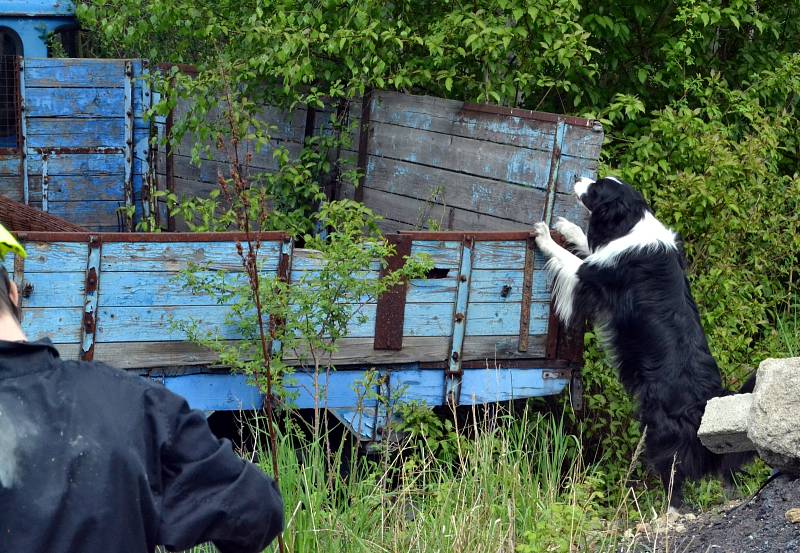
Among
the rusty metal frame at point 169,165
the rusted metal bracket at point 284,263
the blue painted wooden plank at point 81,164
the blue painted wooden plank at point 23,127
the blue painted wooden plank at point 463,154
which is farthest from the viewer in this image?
the blue painted wooden plank at point 81,164

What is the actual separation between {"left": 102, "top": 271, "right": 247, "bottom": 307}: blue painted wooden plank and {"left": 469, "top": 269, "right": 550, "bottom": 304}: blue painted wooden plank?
3.98 feet

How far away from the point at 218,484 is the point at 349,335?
3308mm

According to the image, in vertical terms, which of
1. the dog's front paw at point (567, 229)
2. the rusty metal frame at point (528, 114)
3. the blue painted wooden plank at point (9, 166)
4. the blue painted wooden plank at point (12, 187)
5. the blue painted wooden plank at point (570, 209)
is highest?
the rusty metal frame at point (528, 114)

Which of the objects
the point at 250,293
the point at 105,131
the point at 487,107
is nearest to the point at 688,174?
the point at 487,107

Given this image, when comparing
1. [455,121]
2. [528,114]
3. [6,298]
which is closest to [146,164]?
[455,121]

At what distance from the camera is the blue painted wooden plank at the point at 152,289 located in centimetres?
451

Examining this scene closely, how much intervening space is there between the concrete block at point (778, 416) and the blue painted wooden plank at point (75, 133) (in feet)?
18.9

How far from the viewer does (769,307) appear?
6.55 meters

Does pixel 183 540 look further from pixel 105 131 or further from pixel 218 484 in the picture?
pixel 105 131

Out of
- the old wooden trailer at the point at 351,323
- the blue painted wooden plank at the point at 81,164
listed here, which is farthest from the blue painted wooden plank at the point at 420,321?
the blue painted wooden plank at the point at 81,164

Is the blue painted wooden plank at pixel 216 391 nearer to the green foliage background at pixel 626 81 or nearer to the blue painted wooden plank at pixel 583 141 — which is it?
the green foliage background at pixel 626 81

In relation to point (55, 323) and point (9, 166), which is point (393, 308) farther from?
point (9, 166)

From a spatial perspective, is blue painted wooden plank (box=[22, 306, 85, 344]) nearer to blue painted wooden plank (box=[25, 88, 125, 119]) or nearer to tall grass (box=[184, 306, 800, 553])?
tall grass (box=[184, 306, 800, 553])

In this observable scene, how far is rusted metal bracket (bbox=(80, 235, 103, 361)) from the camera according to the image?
4430 millimetres
